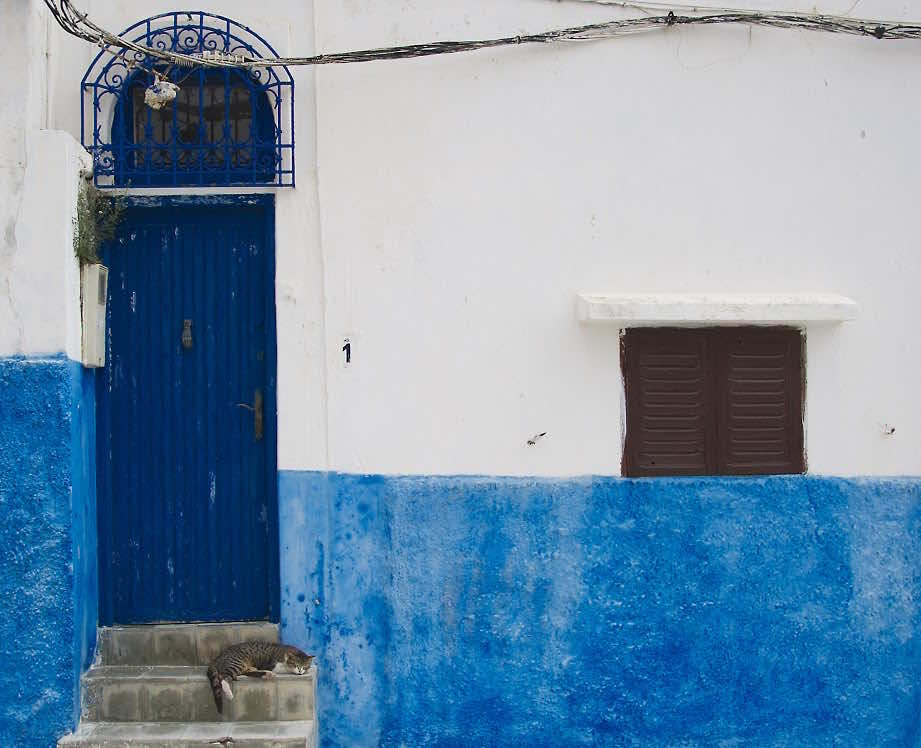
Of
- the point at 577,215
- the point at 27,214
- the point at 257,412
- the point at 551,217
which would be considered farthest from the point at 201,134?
the point at 577,215

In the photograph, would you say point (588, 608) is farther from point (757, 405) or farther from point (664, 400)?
point (757, 405)

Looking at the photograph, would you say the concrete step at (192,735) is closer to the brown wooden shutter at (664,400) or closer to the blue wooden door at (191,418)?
the blue wooden door at (191,418)

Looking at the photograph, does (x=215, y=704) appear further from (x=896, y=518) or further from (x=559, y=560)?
(x=896, y=518)

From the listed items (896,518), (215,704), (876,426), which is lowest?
(215,704)

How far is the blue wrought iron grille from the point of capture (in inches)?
198

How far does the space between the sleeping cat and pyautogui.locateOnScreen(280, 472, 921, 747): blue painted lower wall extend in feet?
0.57

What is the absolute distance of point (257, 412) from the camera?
5230 millimetres

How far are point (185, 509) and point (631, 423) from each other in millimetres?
2294

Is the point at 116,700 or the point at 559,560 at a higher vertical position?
the point at 559,560

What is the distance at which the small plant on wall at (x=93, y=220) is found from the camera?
484cm

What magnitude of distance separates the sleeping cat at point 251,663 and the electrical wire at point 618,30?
2.75 meters

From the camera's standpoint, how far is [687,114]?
521 centimetres

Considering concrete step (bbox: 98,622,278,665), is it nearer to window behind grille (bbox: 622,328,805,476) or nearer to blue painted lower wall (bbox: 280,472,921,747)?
blue painted lower wall (bbox: 280,472,921,747)

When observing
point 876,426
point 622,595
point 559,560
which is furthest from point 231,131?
point 876,426
